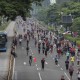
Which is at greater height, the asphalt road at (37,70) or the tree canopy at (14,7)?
the tree canopy at (14,7)

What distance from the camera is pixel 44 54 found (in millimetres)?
58062

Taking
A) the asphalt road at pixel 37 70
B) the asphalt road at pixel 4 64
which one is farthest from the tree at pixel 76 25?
the asphalt road at pixel 37 70

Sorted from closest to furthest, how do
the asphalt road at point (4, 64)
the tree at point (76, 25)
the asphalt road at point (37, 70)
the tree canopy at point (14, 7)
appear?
the tree canopy at point (14, 7) < the asphalt road at point (37, 70) < the asphalt road at point (4, 64) < the tree at point (76, 25)

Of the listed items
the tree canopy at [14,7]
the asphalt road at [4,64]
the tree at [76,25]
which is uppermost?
the tree canopy at [14,7]

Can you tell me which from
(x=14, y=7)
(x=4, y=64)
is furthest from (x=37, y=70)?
(x=14, y=7)

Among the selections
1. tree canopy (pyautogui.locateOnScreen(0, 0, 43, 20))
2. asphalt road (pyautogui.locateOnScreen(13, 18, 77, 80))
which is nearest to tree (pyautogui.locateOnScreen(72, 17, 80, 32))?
asphalt road (pyautogui.locateOnScreen(13, 18, 77, 80))

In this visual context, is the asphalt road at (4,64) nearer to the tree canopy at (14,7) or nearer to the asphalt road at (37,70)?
the asphalt road at (37,70)

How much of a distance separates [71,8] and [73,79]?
198 feet

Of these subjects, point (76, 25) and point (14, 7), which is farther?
point (76, 25)

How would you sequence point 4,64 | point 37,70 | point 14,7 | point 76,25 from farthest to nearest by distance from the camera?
point 76,25 < point 4,64 < point 37,70 < point 14,7

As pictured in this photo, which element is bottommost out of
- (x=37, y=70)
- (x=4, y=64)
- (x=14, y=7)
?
(x=4, y=64)

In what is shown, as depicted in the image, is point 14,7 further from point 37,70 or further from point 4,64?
point 4,64

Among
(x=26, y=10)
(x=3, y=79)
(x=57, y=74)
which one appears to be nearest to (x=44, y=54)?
(x=57, y=74)

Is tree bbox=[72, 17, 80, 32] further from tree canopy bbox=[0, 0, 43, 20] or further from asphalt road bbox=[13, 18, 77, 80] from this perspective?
tree canopy bbox=[0, 0, 43, 20]
